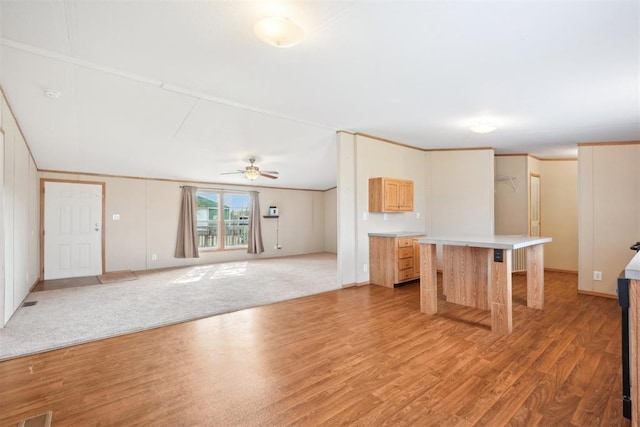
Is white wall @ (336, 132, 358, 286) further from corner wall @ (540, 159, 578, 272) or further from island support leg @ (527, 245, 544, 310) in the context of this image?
corner wall @ (540, 159, 578, 272)

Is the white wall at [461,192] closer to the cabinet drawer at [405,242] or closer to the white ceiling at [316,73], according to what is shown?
the white ceiling at [316,73]

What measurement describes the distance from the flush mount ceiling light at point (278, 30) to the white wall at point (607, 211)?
5.23 meters

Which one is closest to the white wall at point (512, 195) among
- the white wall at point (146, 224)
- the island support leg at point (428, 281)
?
the island support leg at point (428, 281)

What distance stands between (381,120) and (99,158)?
514 centimetres

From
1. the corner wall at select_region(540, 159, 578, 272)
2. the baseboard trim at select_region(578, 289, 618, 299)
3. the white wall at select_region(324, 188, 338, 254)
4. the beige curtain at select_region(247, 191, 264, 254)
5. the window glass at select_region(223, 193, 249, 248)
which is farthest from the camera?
the white wall at select_region(324, 188, 338, 254)

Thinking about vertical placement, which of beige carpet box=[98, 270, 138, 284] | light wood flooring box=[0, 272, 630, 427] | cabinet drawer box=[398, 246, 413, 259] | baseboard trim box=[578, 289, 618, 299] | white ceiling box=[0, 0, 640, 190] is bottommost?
baseboard trim box=[578, 289, 618, 299]

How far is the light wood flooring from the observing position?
187cm

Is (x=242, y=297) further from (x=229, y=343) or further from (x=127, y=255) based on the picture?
(x=127, y=255)

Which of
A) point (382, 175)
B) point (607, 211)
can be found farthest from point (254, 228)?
point (607, 211)

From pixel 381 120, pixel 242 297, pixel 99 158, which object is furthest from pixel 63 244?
pixel 381 120

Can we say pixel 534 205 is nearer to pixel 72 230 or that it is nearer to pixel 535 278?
pixel 535 278

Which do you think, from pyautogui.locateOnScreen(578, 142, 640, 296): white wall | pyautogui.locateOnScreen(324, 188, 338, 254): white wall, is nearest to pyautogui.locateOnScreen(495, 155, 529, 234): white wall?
pyautogui.locateOnScreen(578, 142, 640, 296): white wall

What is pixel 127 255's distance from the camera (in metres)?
6.89

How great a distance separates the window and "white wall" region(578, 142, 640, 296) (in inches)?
297
